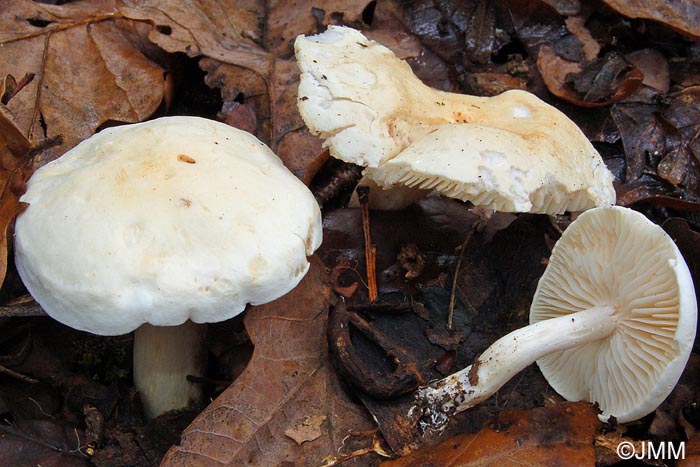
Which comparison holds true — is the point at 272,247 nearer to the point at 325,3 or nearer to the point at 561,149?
the point at 561,149

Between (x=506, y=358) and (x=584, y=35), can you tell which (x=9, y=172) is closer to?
(x=506, y=358)

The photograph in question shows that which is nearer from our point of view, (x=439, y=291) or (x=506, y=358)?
(x=506, y=358)

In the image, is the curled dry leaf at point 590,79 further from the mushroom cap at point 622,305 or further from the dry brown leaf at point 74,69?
the dry brown leaf at point 74,69

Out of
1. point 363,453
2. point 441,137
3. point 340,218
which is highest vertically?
point 441,137

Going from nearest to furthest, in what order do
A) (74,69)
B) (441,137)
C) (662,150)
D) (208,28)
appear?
(441,137) → (74,69) → (662,150) → (208,28)

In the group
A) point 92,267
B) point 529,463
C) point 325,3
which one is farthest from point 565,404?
point 325,3

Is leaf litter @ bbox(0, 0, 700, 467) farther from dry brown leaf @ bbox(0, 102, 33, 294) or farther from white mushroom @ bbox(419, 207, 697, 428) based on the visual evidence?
white mushroom @ bbox(419, 207, 697, 428)

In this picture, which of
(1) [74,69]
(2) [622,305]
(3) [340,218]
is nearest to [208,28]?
(1) [74,69]

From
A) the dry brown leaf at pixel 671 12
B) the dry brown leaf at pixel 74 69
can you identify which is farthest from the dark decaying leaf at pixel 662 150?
the dry brown leaf at pixel 74 69
